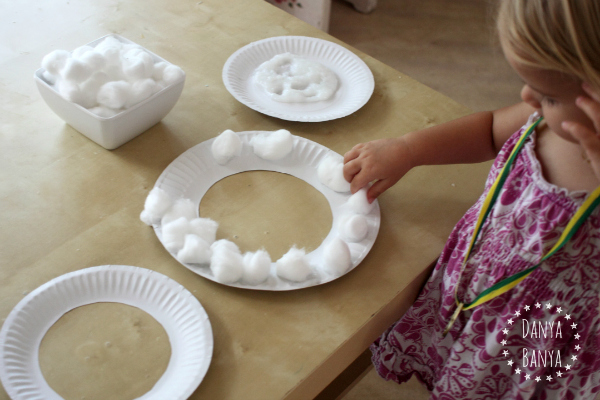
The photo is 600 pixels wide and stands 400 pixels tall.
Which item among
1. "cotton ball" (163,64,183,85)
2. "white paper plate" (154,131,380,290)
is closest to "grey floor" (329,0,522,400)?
"white paper plate" (154,131,380,290)

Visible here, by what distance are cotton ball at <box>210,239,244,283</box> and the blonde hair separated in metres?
0.45

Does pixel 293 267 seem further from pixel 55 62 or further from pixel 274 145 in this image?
pixel 55 62

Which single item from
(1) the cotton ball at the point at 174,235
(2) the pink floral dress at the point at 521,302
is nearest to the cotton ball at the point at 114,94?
(1) the cotton ball at the point at 174,235

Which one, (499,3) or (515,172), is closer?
(499,3)

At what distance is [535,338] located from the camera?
0.84m

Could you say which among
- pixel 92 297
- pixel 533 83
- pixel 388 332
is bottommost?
pixel 388 332

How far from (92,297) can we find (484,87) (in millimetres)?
2234

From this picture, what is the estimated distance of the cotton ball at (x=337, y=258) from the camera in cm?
77

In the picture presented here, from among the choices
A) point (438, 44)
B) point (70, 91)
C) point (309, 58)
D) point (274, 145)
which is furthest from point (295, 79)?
point (438, 44)

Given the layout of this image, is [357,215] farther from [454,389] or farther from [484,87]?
[484,87]

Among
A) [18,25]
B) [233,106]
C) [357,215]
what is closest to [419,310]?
[357,215]

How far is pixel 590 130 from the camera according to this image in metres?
0.64

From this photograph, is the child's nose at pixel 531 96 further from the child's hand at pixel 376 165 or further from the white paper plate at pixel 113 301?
the white paper plate at pixel 113 301

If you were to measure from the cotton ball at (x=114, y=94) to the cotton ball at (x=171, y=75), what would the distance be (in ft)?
0.23
